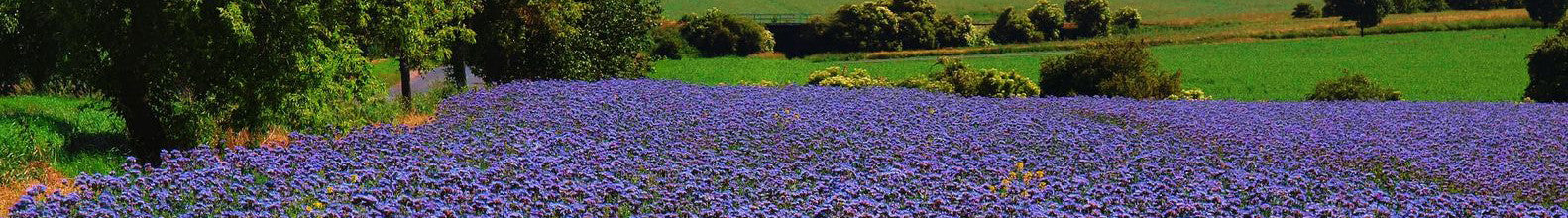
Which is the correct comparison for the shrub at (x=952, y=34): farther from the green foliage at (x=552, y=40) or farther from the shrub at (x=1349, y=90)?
the green foliage at (x=552, y=40)

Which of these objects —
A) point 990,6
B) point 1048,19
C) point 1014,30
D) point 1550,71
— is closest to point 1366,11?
point 1048,19

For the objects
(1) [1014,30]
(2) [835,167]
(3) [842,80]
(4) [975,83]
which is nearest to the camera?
(2) [835,167]

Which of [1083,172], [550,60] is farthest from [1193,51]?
[1083,172]

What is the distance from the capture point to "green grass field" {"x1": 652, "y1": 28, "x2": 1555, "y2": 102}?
163ft

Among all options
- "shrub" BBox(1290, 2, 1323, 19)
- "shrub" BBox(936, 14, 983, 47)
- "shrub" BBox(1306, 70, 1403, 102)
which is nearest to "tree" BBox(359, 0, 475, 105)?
"shrub" BBox(1306, 70, 1403, 102)

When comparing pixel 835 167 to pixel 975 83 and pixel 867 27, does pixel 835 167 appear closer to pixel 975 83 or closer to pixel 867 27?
pixel 975 83

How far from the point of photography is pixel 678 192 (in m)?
10.9

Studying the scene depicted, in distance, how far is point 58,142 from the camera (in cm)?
1630

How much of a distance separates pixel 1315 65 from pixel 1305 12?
95.3 feet

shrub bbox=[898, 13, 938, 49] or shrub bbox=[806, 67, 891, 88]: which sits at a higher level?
shrub bbox=[806, 67, 891, 88]

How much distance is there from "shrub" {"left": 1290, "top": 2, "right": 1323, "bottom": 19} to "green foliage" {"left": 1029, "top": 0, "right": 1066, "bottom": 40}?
18.3 meters

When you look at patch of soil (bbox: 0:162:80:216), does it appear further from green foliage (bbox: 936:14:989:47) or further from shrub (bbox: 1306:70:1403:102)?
green foliage (bbox: 936:14:989:47)

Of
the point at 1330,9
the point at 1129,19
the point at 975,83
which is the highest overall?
the point at 975,83

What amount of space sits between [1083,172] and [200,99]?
9.24m
